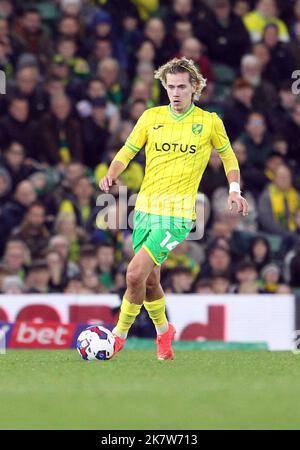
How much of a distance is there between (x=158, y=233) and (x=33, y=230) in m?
4.93

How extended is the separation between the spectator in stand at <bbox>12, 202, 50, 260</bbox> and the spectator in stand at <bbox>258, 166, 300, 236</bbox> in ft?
8.52

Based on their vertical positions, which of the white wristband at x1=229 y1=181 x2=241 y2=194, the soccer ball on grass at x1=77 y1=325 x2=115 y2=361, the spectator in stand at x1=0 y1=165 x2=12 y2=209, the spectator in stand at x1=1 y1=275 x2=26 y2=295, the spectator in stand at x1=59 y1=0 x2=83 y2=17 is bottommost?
the soccer ball on grass at x1=77 y1=325 x2=115 y2=361

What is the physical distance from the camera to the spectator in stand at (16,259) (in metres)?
14.0

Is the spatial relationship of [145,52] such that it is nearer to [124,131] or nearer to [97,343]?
[124,131]

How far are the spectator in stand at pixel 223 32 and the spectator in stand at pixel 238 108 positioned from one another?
75 cm

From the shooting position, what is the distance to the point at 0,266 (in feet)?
45.9

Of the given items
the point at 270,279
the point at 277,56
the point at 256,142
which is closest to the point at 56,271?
the point at 270,279

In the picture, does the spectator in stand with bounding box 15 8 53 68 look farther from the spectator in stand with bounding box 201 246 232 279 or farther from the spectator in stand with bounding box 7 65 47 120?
the spectator in stand with bounding box 201 246 232 279

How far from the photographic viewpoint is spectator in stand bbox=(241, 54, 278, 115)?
16766 millimetres

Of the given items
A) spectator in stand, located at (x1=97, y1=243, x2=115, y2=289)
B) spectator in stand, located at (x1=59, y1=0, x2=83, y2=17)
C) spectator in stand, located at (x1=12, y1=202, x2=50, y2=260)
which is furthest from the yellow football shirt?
spectator in stand, located at (x1=59, y1=0, x2=83, y2=17)

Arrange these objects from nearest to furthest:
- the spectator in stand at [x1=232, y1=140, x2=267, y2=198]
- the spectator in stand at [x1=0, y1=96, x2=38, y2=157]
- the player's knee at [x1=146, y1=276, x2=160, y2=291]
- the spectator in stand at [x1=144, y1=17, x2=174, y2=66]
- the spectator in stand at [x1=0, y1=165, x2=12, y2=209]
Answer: the player's knee at [x1=146, y1=276, x2=160, y2=291] → the spectator in stand at [x1=0, y1=165, x2=12, y2=209] → the spectator in stand at [x1=0, y1=96, x2=38, y2=157] → the spectator in stand at [x1=232, y1=140, x2=267, y2=198] → the spectator in stand at [x1=144, y1=17, x2=174, y2=66]

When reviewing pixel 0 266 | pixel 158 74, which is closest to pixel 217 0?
pixel 0 266

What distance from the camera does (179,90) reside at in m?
9.68

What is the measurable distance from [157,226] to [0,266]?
463 centimetres
